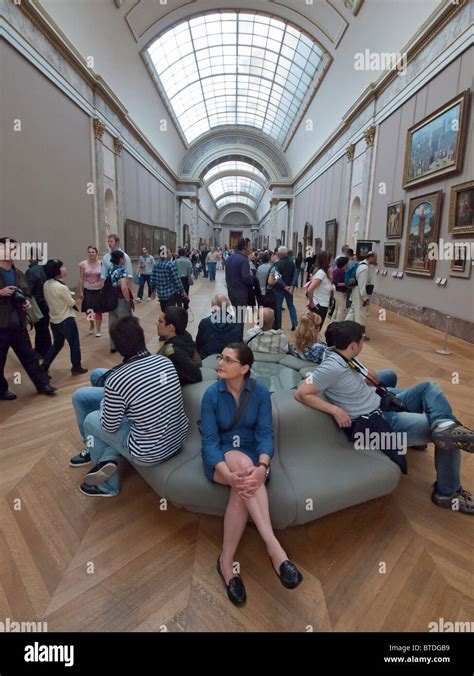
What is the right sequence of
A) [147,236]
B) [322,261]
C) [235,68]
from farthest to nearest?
[235,68] → [147,236] → [322,261]

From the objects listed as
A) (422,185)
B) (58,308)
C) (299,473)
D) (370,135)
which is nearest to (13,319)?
(58,308)

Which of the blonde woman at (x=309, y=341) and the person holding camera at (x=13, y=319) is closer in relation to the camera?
the blonde woman at (x=309, y=341)

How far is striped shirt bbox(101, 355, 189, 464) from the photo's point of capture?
7.63 ft

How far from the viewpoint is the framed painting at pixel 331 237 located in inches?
627

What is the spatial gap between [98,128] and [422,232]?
33.4 feet

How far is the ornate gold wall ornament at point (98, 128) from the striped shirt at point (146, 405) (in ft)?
38.8

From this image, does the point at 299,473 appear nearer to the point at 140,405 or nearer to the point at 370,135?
the point at 140,405

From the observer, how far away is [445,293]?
7555mm


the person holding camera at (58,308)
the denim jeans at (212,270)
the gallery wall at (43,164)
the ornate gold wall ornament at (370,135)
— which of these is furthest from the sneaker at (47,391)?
the denim jeans at (212,270)

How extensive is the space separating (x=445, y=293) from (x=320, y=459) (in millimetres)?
6549

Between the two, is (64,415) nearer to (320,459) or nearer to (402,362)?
(320,459)

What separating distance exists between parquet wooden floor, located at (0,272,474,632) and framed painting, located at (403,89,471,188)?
6.66 m

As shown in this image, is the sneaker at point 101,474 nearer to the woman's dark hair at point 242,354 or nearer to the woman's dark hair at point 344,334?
the woman's dark hair at point 242,354

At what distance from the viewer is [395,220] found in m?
9.80
